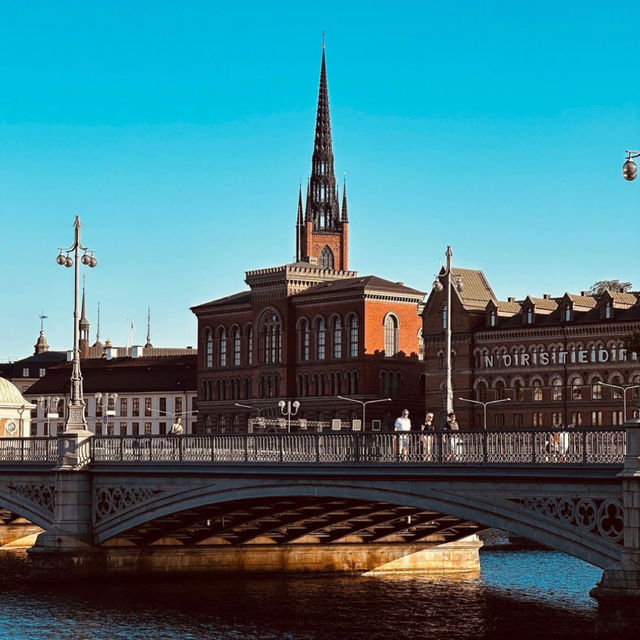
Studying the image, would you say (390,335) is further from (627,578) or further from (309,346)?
(627,578)

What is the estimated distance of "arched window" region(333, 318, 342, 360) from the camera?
166 metres

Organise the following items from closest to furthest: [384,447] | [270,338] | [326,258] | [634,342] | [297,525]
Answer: [384,447], [297,525], [634,342], [270,338], [326,258]

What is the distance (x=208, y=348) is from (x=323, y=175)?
85.4ft

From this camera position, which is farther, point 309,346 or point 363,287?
point 309,346

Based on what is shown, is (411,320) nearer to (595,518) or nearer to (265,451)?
(265,451)

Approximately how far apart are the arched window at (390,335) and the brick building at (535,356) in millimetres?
5965

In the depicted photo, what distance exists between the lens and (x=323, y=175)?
642 feet

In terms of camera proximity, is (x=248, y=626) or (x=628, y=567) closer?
(x=628, y=567)

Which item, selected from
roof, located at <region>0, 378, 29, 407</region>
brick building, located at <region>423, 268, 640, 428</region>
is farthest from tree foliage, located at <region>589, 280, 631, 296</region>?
roof, located at <region>0, 378, 29, 407</region>

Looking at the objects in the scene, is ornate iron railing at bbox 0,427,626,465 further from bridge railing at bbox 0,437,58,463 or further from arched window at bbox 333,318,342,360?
arched window at bbox 333,318,342,360

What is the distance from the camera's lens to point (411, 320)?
16762cm

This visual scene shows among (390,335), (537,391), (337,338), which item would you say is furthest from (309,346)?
(537,391)

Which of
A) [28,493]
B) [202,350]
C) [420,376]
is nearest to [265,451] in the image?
[28,493]

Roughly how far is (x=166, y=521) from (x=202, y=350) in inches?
4889
